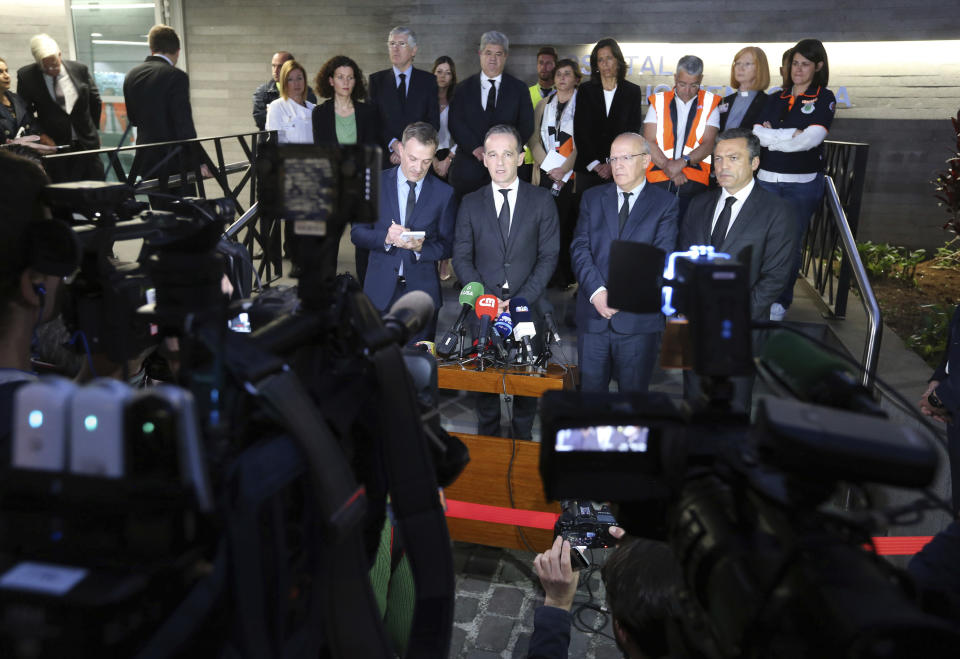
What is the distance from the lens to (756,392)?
5.79m

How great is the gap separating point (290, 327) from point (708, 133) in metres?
5.35

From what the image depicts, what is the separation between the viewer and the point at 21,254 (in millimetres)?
1479

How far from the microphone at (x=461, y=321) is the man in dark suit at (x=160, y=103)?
317cm

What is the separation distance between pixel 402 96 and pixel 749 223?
3.14m

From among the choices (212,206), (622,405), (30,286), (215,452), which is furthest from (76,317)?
(622,405)

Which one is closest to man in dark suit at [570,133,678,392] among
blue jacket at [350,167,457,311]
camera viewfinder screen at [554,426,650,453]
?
blue jacket at [350,167,457,311]

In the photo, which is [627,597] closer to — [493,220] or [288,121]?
[493,220]

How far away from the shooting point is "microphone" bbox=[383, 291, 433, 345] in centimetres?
130

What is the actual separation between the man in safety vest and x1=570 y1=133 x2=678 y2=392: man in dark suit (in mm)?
1483

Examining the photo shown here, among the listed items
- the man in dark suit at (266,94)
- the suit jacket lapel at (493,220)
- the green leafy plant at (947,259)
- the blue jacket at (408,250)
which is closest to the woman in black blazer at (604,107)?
the suit jacket lapel at (493,220)

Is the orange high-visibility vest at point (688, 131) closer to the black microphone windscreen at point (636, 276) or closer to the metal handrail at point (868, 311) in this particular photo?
the metal handrail at point (868, 311)

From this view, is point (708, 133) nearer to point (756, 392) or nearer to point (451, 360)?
point (756, 392)

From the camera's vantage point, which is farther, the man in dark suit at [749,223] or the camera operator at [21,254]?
the man in dark suit at [749,223]

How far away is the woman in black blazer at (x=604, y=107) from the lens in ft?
20.1
